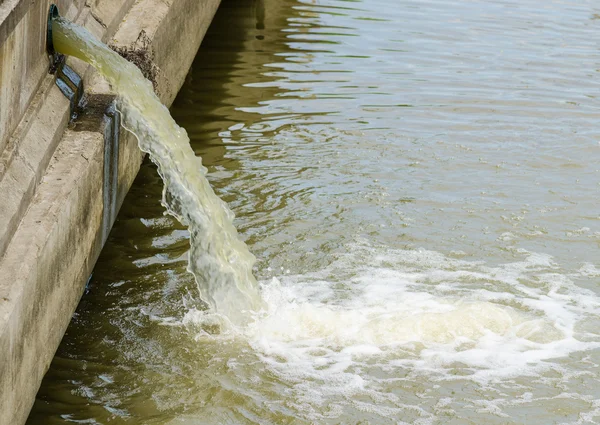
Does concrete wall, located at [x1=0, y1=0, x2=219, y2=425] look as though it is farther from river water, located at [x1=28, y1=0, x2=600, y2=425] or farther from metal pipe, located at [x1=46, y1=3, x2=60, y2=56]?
river water, located at [x1=28, y1=0, x2=600, y2=425]

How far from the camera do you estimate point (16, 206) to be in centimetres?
489

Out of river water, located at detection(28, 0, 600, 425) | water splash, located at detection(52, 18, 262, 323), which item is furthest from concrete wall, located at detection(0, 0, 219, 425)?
river water, located at detection(28, 0, 600, 425)

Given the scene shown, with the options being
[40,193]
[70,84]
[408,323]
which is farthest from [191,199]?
[408,323]

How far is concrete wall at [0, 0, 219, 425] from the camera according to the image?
4562mm

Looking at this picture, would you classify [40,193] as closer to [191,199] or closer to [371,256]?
[191,199]

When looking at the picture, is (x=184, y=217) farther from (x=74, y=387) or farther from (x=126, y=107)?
(x=74, y=387)

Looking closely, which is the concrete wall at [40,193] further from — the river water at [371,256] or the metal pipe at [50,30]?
the river water at [371,256]

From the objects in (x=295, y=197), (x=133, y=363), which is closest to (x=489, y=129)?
(x=295, y=197)

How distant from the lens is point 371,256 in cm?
691

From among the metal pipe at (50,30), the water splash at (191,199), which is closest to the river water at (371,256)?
the water splash at (191,199)

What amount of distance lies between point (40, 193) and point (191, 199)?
4.24 feet

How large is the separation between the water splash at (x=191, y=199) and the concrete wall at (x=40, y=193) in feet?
0.65

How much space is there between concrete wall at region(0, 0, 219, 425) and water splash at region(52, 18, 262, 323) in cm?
20

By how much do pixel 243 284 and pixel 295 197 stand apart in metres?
1.75
